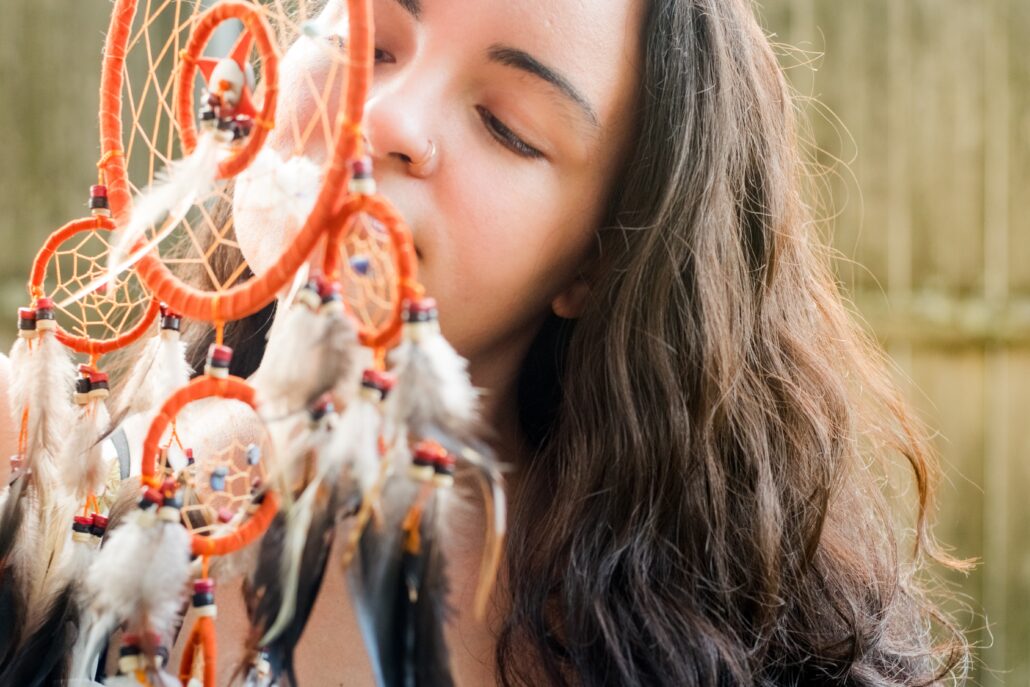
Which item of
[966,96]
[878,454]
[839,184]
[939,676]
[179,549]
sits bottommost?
[939,676]

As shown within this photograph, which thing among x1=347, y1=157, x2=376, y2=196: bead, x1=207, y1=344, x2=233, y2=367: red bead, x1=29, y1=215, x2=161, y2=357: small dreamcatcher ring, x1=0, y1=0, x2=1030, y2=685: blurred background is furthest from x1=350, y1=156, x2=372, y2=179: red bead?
x1=0, y1=0, x2=1030, y2=685: blurred background

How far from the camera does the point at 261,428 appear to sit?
1.86 ft

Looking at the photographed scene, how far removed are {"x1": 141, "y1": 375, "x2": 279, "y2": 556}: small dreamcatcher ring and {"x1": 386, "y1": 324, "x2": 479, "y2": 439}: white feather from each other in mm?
92

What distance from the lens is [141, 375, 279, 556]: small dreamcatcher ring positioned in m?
0.52

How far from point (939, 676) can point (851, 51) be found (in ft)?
4.23

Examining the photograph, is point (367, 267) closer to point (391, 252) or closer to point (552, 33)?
point (391, 252)

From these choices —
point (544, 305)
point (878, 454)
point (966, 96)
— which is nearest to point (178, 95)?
point (544, 305)

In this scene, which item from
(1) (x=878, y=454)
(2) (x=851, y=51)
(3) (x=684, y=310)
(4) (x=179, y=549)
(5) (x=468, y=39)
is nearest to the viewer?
(4) (x=179, y=549)

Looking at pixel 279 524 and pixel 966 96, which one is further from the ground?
pixel 966 96

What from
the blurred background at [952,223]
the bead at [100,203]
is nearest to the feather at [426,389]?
the bead at [100,203]

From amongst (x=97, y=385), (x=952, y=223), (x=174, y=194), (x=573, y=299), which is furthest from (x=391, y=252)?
(x=952, y=223)

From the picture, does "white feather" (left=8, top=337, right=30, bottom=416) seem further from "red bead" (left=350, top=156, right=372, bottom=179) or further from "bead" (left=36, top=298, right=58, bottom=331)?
"red bead" (left=350, top=156, right=372, bottom=179)

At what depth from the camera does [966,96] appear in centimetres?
203

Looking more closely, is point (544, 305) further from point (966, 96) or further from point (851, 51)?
point (966, 96)
